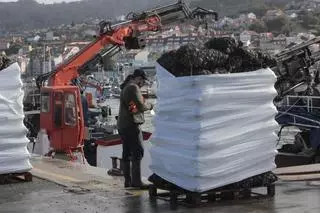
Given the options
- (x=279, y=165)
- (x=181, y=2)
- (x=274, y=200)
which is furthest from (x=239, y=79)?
(x=181, y=2)

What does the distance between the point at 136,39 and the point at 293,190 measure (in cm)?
1433

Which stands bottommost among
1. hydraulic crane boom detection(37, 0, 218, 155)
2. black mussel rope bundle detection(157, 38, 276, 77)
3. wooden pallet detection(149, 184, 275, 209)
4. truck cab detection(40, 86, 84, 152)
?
wooden pallet detection(149, 184, 275, 209)

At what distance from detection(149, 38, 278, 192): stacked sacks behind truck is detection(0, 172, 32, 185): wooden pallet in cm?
309

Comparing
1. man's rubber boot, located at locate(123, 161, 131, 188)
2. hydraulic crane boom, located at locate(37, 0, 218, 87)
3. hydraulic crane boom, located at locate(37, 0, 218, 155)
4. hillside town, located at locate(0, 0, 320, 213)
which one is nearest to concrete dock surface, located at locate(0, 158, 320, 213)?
hillside town, located at locate(0, 0, 320, 213)

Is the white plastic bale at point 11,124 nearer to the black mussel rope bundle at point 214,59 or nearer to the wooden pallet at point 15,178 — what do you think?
the wooden pallet at point 15,178

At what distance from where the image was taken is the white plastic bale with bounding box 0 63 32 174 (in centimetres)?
1063

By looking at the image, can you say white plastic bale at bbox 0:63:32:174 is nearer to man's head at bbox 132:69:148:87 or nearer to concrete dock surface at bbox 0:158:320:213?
concrete dock surface at bbox 0:158:320:213

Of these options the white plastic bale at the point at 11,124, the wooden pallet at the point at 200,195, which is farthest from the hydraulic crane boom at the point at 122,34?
the wooden pallet at the point at 200,195

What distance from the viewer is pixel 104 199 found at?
917 centimetres

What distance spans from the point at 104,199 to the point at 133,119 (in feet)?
4.32

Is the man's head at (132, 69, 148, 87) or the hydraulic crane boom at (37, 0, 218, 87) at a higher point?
the hydraulic crane boom at (37, 0, 218, 87)

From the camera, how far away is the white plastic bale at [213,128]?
8.07 m

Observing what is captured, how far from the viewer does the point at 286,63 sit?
16.1 m

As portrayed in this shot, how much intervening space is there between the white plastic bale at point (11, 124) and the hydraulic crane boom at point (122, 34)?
10739 millimetres
